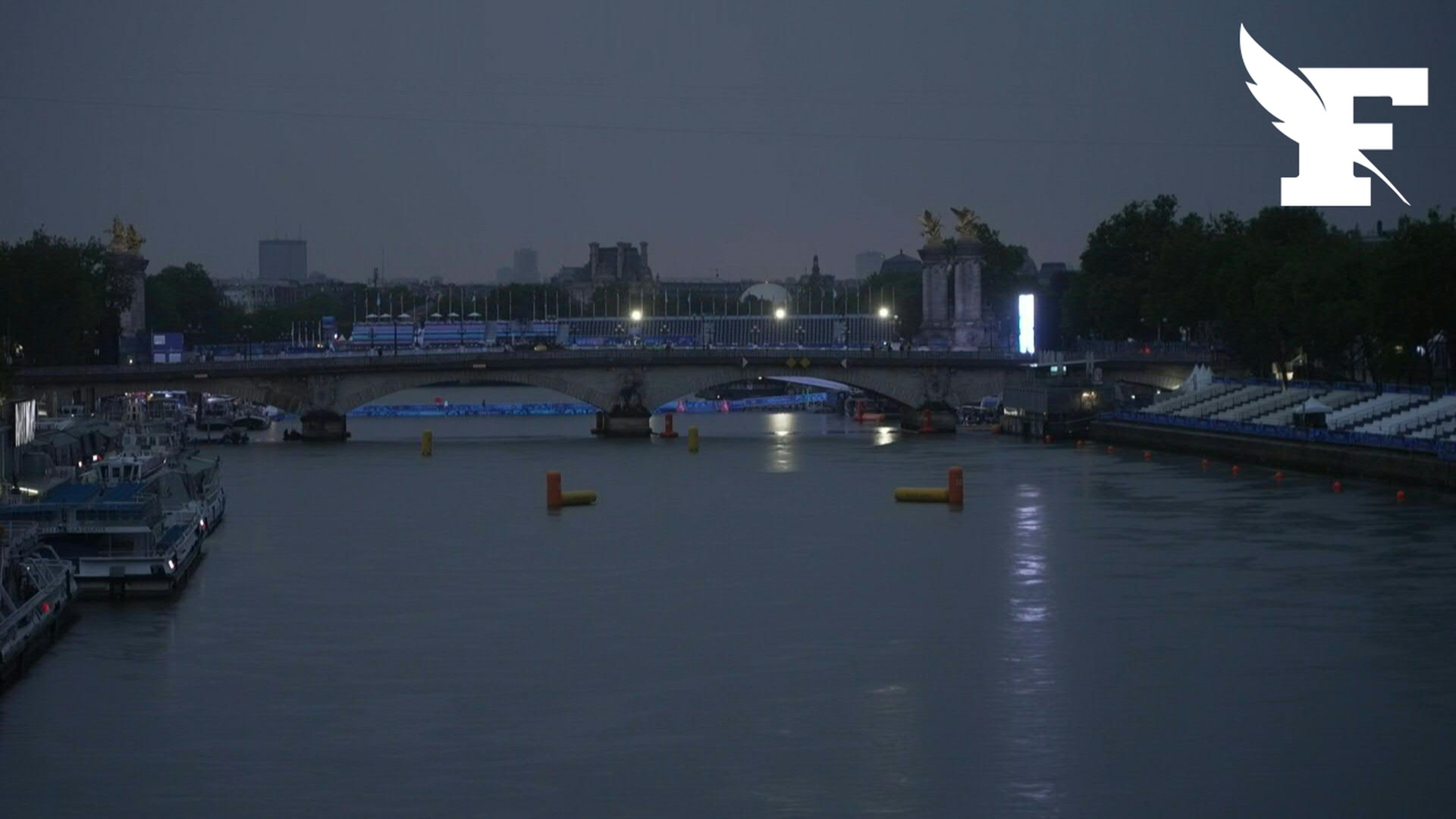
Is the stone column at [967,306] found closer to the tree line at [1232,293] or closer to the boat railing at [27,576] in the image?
the tree line at [1232,293]

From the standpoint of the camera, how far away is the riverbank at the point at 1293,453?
57.0m

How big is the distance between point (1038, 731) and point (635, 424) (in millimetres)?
64229

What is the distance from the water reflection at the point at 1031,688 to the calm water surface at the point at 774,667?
0.27ft

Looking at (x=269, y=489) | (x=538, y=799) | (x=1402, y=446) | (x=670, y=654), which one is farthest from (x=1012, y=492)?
(x=538, y=799)

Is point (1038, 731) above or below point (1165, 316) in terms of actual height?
below

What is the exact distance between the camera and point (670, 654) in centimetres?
3375

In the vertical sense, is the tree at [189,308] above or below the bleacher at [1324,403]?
above

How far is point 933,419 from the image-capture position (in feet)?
310

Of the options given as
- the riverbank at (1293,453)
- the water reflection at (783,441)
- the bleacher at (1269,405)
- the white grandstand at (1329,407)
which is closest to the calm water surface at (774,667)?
the riverbank at (1293,453)

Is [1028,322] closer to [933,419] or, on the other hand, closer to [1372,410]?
[933,419]

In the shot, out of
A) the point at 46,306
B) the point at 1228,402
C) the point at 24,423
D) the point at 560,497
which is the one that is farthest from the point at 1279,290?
the point at 46,306

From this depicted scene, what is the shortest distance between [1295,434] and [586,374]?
33.9 meters

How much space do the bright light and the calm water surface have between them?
161ft

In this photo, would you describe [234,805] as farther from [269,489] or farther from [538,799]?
[269,489]
